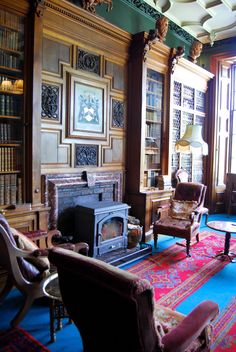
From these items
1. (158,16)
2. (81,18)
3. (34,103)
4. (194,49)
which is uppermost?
(158,16)

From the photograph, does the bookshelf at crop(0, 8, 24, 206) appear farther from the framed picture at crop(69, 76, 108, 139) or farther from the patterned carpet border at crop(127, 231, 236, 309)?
the patterned carpet border at crop(127, 231, 236, 309)

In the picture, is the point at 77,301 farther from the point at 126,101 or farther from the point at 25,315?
the point at 126,101

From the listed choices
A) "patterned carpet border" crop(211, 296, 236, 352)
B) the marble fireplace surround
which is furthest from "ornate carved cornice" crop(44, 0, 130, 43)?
"patterned carpet border" crop(211, 296, 236, 352)

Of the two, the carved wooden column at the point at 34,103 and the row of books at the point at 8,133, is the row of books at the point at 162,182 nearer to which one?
the carved wooden column at the point at 34,103

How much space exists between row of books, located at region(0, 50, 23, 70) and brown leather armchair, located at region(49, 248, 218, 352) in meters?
2.42

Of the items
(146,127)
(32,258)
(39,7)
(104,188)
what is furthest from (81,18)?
(32,258)

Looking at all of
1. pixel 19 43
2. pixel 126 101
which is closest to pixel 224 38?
pixel 126 101

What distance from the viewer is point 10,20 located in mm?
3080

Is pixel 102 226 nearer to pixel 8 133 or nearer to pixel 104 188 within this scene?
pixel 104 188

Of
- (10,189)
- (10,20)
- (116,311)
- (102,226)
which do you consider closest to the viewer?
(116,311)

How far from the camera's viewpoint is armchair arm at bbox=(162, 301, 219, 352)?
135 centimetres

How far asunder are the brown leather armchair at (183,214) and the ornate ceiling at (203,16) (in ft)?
11.1

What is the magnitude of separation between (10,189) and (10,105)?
36.3 inches

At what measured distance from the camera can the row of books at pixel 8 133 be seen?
311 centimetres
